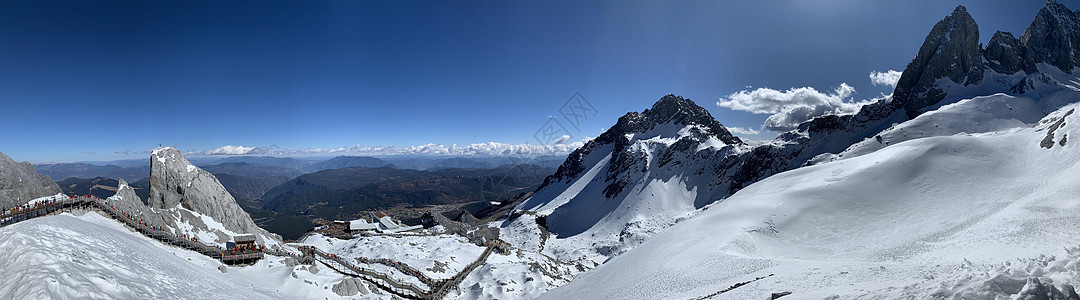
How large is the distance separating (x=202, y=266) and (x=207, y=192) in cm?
1774

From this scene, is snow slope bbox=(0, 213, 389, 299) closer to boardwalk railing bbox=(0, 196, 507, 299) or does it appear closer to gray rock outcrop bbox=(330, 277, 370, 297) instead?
gray rock outcrop bbox=(330, 277, 370, 297)

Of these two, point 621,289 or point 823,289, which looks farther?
point 621,289

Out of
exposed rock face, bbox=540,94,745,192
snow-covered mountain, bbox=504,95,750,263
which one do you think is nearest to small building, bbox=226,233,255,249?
snow-covered mountain, bbox=504,95,750,263

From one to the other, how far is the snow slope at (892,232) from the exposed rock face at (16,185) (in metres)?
40.7

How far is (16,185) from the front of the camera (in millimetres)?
25750

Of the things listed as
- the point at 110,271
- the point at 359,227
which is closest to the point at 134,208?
the point at 110,271

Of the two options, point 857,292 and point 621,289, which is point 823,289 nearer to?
point 857,292

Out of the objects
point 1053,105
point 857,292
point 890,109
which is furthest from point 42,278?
point 1053,105

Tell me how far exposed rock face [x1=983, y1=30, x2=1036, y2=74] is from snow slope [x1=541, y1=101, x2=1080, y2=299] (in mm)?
87705

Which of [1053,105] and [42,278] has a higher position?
[1053,105]

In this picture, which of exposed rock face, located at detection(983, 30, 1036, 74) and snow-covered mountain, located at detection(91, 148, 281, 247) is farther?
exposed rock face, located at detection(983, 30, 1036, 74)

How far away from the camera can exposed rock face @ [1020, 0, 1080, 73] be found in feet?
327

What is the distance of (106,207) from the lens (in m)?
26.9

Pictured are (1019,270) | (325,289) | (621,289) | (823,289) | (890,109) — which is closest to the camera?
(1019,270)
